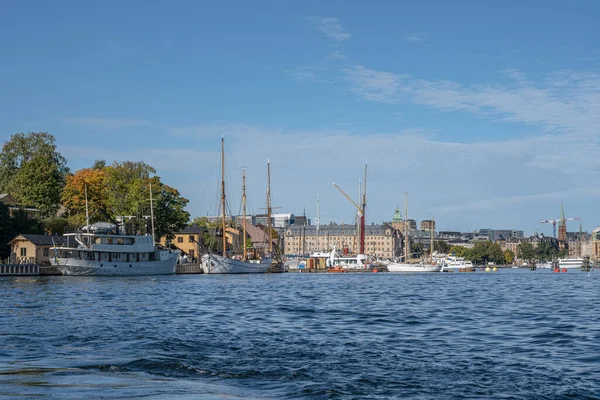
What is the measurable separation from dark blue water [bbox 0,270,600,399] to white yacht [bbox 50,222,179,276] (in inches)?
2192

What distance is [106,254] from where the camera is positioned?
98312 mm

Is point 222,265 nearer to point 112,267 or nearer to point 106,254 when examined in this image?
point 112,267

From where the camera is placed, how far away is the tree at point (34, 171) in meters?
119

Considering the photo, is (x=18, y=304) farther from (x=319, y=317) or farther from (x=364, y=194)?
(x=364, y=194)

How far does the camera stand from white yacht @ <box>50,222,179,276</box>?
9419 centimetres

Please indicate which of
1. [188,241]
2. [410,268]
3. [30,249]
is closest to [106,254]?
[30,249]

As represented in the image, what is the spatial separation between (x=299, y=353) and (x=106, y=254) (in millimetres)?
79311

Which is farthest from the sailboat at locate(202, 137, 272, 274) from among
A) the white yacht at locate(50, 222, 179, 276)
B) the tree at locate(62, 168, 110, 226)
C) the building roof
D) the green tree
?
the building roof

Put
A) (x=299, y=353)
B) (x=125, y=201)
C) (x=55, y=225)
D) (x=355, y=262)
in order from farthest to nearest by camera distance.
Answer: (x=355, y=262) → (x=125, y=201) → (x=55, y=225) → (x=299, y=353)

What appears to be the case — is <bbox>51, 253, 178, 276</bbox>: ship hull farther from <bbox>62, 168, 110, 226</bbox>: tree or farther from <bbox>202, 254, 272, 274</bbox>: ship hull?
<bbox>62, 168, 110, 226</bbox>: tree

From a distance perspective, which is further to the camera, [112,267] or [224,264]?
[224,264]

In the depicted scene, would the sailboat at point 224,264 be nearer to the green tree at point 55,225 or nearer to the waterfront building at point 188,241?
the green tree at point 55,225

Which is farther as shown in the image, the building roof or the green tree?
the green tree

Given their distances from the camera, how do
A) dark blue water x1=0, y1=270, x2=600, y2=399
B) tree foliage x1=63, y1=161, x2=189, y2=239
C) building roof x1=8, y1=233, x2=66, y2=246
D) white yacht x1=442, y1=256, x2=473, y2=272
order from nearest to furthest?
dark blue water x1=0, y1=270, x2=600, y2=399
building roof x1=8, y1=233, x2=66, y2=246
tree foliage x1=63, y1=161, x2=189, y2=239
white yacht x1=442, y1=256, x2=473, y2=272
